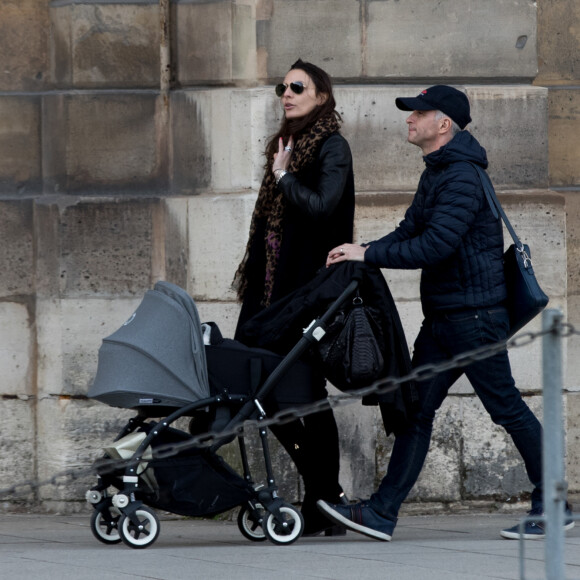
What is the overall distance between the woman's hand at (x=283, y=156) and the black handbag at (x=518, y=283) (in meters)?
0.79

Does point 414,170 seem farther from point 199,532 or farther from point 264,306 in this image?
point 199,532

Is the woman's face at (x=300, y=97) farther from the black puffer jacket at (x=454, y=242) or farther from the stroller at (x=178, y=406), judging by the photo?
the stroller at (x=178, y=406)

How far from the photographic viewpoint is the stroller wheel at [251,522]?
5016 mm

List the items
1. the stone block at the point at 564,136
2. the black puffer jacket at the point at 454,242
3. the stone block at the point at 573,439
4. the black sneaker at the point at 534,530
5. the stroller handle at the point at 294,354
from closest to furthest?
the stroller handle at the point at 294,354 → the black puffer jacket at the point at 454,242 → the black sneaker at the point at 534,530 → the stone block at the point at 573,439 → the stone block at the point at 564,136

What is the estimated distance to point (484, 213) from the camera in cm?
507

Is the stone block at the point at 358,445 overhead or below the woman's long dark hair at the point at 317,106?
below

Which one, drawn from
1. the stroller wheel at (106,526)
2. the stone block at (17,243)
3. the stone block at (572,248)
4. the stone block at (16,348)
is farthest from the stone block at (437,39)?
the stroller wheel at (106,526)

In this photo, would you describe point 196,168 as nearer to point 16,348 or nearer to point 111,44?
point 111,44

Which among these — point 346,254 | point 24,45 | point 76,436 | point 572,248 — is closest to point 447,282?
point 346,254

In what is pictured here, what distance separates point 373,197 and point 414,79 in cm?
63

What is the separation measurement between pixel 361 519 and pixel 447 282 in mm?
1016

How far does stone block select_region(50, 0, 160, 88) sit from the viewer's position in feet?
21.0

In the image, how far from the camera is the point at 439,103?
5105 mm

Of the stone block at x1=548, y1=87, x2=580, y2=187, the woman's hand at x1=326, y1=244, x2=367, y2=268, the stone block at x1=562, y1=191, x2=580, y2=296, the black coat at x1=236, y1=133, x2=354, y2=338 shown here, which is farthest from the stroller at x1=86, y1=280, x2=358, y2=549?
the stone block at x1=548, y1=87, x2=580, y2=187
